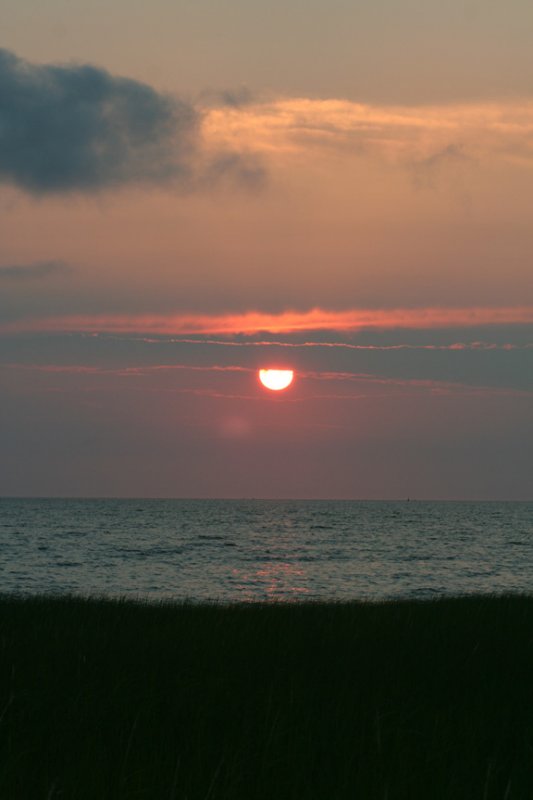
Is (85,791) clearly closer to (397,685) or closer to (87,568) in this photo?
(397,685)

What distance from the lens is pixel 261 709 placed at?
763 centimetres

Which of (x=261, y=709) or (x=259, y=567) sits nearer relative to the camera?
(x=261, y=709)

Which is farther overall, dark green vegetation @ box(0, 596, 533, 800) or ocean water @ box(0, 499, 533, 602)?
ocean water @ box(0, 499, 533, 602)

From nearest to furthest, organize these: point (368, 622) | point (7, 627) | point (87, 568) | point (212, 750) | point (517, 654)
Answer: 1. point (212, 750)
2. point (517, 654)
3. point (7, 627)
4. point (368, 622)
5. point (87, 568)

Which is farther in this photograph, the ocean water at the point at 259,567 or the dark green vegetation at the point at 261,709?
the ocean water at the point at 259,567

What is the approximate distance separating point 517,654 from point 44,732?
619 centimetres

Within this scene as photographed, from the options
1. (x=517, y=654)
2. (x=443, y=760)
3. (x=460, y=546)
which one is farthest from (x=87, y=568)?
(x=443, y=760)

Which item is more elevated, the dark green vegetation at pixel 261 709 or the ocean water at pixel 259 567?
the ocean water at pixel 259 567

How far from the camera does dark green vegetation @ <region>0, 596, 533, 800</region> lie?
5.91 metres

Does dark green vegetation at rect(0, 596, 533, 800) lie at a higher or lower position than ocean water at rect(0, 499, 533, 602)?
lower

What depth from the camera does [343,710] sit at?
753 centimetres

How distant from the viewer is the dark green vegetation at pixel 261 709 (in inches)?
233

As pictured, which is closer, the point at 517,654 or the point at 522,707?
the point at 522,707

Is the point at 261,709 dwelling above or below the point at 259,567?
below
